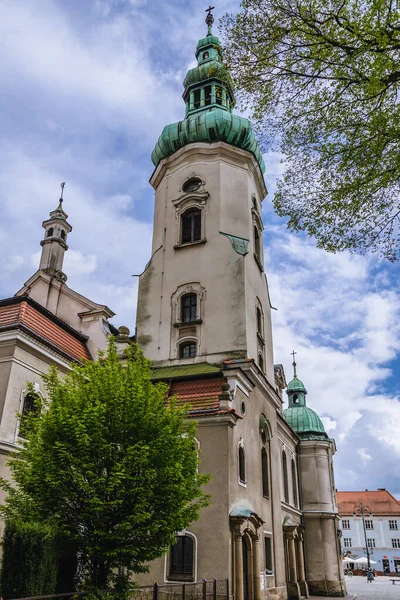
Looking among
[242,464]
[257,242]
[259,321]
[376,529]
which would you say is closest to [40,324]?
[242,464]

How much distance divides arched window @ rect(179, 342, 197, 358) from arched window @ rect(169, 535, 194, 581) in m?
8.04

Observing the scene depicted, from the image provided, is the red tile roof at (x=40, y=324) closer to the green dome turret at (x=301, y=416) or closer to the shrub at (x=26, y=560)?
the shrub at (x=26, y=560)

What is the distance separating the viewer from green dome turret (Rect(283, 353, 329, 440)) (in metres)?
35.8

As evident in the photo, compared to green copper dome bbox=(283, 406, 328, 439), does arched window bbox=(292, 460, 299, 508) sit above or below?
below

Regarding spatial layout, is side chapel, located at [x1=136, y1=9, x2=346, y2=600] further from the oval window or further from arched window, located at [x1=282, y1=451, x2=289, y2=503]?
arched window, located at [x1=282, y1=451, x2=289, y2=503]

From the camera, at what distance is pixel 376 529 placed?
7056cm

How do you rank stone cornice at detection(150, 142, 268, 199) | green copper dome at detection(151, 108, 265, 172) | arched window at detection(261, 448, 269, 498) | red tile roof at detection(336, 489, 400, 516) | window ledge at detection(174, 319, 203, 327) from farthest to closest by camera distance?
red tile roof at detection(336, 489, 400, 516) < green copper dome at detection(151, 108, 265, 172) < stone cornice at detection(150, 142, 268, 199) < window ledge at detection(174, 319, 203, 327) < arched window at detection(261, 448, 269, 498)

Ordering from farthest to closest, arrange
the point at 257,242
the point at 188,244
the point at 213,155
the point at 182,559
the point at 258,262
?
the point at 257,242, the point at 213,155, the point at 258,262, the point at 188,244, the point at 182,559

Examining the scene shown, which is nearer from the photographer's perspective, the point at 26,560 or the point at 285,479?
the point at 26,560

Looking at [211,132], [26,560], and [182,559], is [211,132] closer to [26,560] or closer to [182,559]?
[182,559]

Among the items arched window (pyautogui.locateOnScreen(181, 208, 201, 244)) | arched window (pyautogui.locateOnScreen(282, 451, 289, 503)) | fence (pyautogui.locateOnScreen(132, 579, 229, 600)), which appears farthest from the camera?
arched window (pyautogui.locateOnScreen(282, 451, 289, 503))

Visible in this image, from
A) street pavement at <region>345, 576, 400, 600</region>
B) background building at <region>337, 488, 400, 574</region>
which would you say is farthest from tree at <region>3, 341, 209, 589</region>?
background building at <region>337, 488, 400, 574</region>

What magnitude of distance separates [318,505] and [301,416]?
6.50 m

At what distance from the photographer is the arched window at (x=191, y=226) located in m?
25.3
